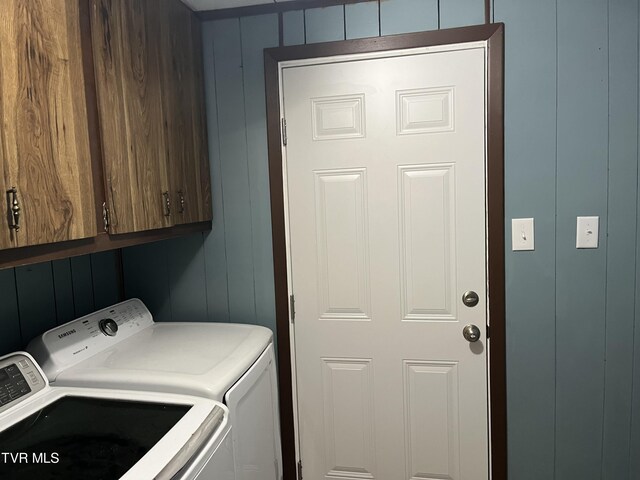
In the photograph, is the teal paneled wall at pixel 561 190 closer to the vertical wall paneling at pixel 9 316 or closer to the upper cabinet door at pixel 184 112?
the upper cabinet door at pixel 184 112

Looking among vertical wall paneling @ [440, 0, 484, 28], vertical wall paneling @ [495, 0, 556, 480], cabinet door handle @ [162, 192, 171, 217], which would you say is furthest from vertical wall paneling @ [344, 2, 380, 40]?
cabinet door handle @ [162, 192, 171, 217]

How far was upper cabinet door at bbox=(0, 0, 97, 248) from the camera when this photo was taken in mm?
969

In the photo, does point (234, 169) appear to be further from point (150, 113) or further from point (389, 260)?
point (389, 260)

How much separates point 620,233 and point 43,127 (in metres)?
1.98

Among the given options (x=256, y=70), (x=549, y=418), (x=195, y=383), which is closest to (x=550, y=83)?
(x=256, y=70)

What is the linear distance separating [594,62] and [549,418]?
4.69ft

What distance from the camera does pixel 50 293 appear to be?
1.61 meters

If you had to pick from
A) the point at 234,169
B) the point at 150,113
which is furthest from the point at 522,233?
the point at 150,113

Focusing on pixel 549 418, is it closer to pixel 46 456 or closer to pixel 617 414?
pixel 617 414

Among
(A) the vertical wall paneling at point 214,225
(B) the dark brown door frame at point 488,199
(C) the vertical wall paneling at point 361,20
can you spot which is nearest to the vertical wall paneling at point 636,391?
(B) the dark brown door frame at point 488,199

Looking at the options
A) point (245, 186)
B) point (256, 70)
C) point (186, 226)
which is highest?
point (256, 70)

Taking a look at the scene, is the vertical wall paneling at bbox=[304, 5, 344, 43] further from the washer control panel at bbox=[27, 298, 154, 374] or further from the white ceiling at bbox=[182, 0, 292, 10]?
the washer control panel at bbox=[27, 298, 154, 374]

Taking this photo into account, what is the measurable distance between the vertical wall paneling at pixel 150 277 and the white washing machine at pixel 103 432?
0.75m

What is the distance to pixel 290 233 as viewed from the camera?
1.90 m
